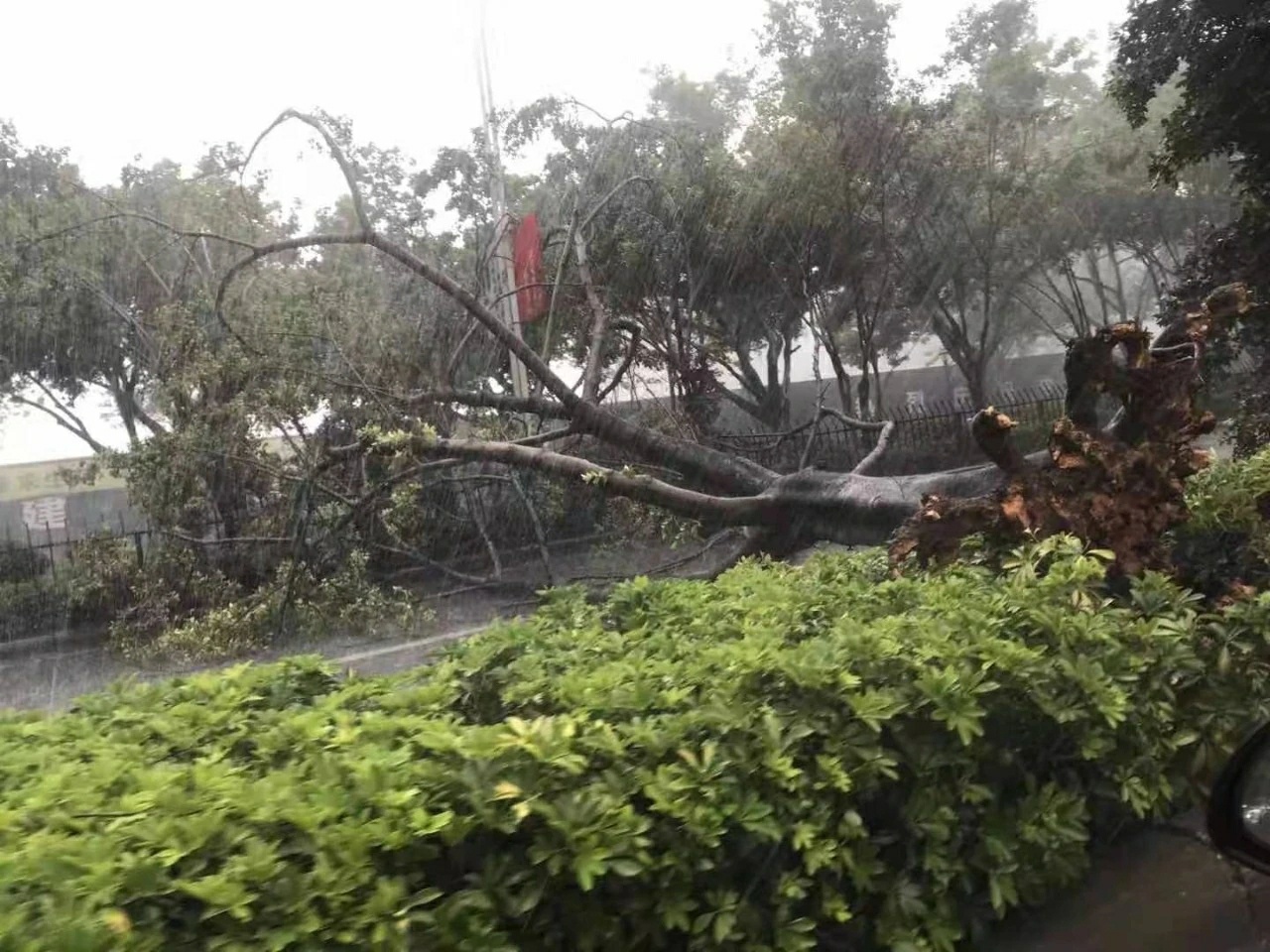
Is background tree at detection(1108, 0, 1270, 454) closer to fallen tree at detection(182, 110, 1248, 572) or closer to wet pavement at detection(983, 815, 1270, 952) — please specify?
fallen tree at detection(182, 110, 1248, 572)

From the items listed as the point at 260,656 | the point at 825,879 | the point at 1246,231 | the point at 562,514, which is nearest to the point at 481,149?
the point at 562,514

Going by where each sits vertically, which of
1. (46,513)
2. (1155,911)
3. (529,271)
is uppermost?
(529,271)

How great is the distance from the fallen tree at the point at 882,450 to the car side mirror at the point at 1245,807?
1.92 meters

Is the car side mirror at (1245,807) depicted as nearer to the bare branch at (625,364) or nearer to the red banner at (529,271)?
the bare branch at (625,364)

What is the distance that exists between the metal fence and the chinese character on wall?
155 inches

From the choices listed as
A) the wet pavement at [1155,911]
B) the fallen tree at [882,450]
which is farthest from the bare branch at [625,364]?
the wet pavement at [1155,911]

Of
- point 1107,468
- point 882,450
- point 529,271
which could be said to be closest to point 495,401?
point 529,271

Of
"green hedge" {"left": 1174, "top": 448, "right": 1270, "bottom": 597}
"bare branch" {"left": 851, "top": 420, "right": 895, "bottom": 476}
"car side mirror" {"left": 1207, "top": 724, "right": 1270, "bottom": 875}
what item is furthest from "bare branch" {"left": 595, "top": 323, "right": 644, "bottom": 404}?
"car side mirror" {"left": 1207, "top": 724, "right": 1270, "bottom": 875}

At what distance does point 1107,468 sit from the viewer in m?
4.99

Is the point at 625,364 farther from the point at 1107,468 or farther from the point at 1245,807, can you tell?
the point at 1245,807

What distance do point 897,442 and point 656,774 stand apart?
5753mm

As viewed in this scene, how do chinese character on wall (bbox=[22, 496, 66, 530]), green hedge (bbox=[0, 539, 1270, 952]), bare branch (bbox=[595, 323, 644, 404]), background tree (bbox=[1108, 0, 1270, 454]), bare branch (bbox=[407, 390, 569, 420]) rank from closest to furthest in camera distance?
green hedge (bbox=[0, 539, 1270, 952])
chinese character on wall (bbox=[22, 496, 66, 530])
bare branch (bbox=[407, 390, 569, 420])
bare branch (bbox=[595, 323, 644, 404])
background tree (bbox=[1108, 0, 1270, 454])

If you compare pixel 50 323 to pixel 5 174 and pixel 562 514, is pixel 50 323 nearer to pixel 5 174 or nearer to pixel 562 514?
pixel 5 174

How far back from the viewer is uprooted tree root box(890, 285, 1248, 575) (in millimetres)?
4945
